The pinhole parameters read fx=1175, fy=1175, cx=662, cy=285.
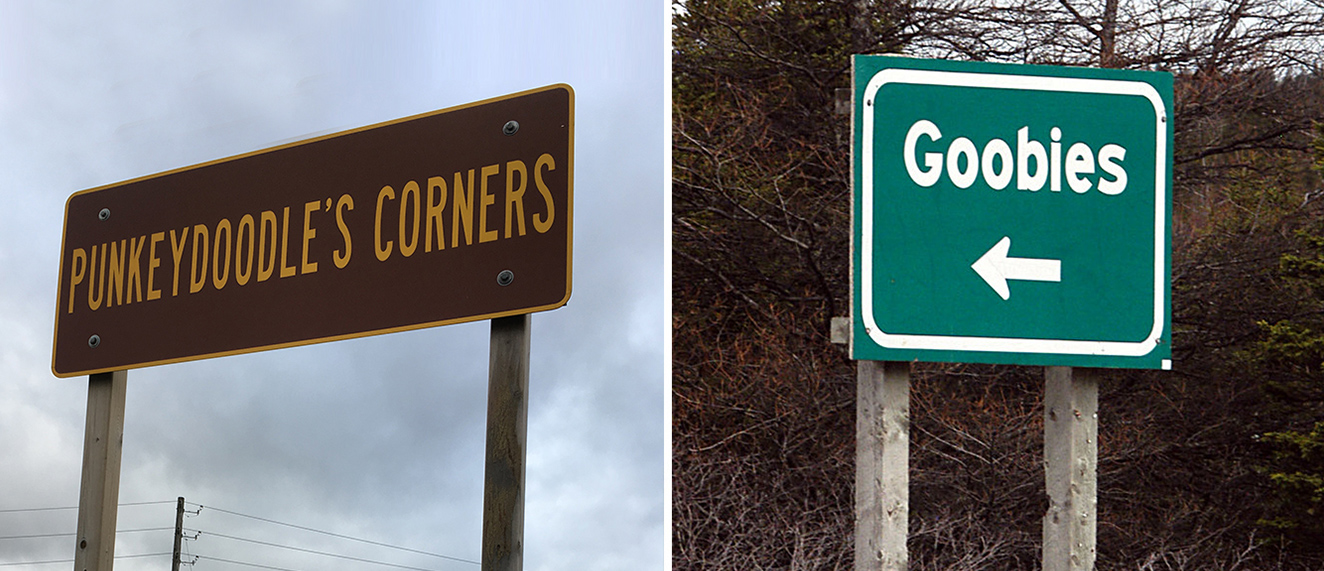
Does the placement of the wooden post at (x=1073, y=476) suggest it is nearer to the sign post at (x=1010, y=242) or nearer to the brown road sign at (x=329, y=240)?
the sign post at (x=1010, y=242)

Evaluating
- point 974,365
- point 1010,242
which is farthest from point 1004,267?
point 974,365

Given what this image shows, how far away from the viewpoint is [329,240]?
298cm

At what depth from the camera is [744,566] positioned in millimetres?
8383

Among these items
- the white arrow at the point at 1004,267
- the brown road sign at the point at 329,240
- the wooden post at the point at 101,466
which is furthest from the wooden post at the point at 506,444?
the wooden post at the point at 101,466

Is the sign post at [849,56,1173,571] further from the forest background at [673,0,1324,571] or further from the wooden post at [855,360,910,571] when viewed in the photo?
the forest background at [673,0,1324,571]

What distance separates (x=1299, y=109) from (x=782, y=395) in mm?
5460

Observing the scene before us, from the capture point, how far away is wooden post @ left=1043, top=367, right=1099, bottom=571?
223cm

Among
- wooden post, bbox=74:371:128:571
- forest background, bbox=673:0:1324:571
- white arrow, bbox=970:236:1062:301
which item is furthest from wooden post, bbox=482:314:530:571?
forest background, bbox=673:0:1324:571

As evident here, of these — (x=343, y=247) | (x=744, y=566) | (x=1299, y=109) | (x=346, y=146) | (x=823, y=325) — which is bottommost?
(x=744, y=566)

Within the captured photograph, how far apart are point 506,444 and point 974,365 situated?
26.6 feet

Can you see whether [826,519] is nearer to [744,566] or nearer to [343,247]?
[744,566]

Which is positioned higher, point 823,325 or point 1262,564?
point 823,325

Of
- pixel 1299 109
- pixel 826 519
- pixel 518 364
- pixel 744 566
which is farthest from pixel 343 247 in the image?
pixel 1299 109

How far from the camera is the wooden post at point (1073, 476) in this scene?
2229 mm
